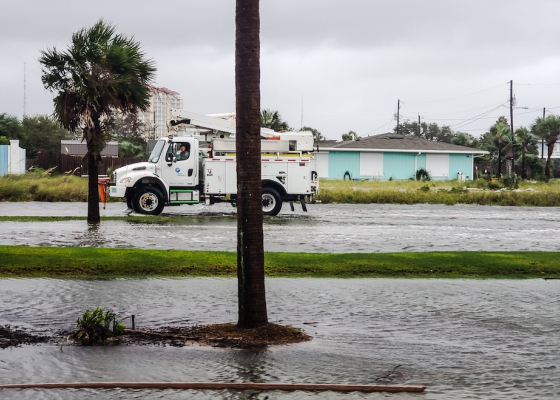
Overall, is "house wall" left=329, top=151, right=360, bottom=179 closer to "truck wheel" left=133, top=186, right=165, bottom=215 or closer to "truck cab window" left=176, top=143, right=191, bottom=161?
"truck cab window" left=176, top=143, right=191, bottom=161

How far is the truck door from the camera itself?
27.9 metres

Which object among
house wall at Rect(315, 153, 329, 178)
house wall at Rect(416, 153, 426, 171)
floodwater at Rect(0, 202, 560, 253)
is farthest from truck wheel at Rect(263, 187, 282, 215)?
house wall at Rect(416, 153, 426, 171)

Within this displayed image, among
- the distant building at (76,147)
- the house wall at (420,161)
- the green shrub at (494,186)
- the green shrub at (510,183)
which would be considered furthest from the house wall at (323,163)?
the distant building at (76,147)

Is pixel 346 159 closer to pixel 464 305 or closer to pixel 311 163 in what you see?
pixel 311 163

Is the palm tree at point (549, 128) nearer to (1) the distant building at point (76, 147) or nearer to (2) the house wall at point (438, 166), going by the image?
(2) the house wall at point (438, 166)

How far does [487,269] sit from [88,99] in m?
12.5

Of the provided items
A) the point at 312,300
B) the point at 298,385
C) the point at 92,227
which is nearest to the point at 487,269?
the point at 312,300

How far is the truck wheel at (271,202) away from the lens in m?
28.1

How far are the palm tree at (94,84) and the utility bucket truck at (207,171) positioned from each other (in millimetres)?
4263

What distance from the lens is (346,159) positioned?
61844 millimetres

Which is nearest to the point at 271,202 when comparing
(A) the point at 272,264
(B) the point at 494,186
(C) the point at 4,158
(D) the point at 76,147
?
(A) the point at 272,264

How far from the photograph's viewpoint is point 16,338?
877cm

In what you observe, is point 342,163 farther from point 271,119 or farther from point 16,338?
point 16,338

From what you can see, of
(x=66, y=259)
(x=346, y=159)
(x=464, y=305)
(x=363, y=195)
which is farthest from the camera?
(x=346, y=159)
